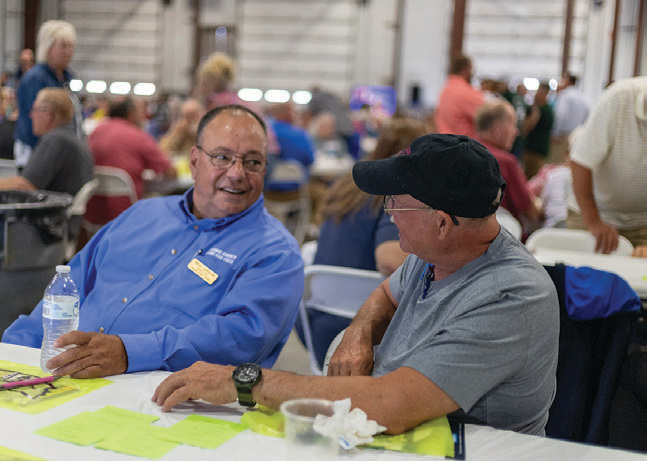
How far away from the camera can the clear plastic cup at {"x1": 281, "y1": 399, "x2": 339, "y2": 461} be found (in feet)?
3.50

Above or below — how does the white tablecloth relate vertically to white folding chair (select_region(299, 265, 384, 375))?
above

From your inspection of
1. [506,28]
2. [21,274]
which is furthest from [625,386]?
[506,28]

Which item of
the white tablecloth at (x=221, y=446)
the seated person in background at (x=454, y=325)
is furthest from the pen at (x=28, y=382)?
the seated person in background at (x=454, y=325)

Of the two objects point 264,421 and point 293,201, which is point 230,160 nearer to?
point 264,421

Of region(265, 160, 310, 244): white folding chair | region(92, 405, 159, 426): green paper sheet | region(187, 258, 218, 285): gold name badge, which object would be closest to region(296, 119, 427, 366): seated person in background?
region(187, 258, 218, 285): gold name badge

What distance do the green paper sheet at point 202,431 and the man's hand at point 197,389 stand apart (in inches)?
1.7

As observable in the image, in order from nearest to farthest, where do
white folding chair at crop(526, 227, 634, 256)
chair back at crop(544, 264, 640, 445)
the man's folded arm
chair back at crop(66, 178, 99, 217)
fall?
the man's folded arm
chair back at crop(544, 264, 640, 445)
white folding chair at crop(526, 227, 634, 256)
chair back at crop(66, 178, 99, 217)

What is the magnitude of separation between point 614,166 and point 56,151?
3.23 meters

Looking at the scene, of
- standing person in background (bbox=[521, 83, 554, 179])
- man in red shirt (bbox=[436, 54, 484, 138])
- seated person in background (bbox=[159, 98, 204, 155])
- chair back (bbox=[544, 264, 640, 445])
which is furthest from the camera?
standing person in background (bbox=[521, 83, 554, 179])

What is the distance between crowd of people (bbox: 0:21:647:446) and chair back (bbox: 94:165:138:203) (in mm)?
1268

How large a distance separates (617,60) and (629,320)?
5.84 m

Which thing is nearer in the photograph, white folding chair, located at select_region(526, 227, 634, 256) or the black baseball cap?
the black baseball cap

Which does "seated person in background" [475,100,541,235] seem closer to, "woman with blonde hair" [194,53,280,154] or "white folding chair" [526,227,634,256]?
"white folding chair" [526,227,634,256]

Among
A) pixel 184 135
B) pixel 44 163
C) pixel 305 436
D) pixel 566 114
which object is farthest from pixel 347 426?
pixel 566 114
